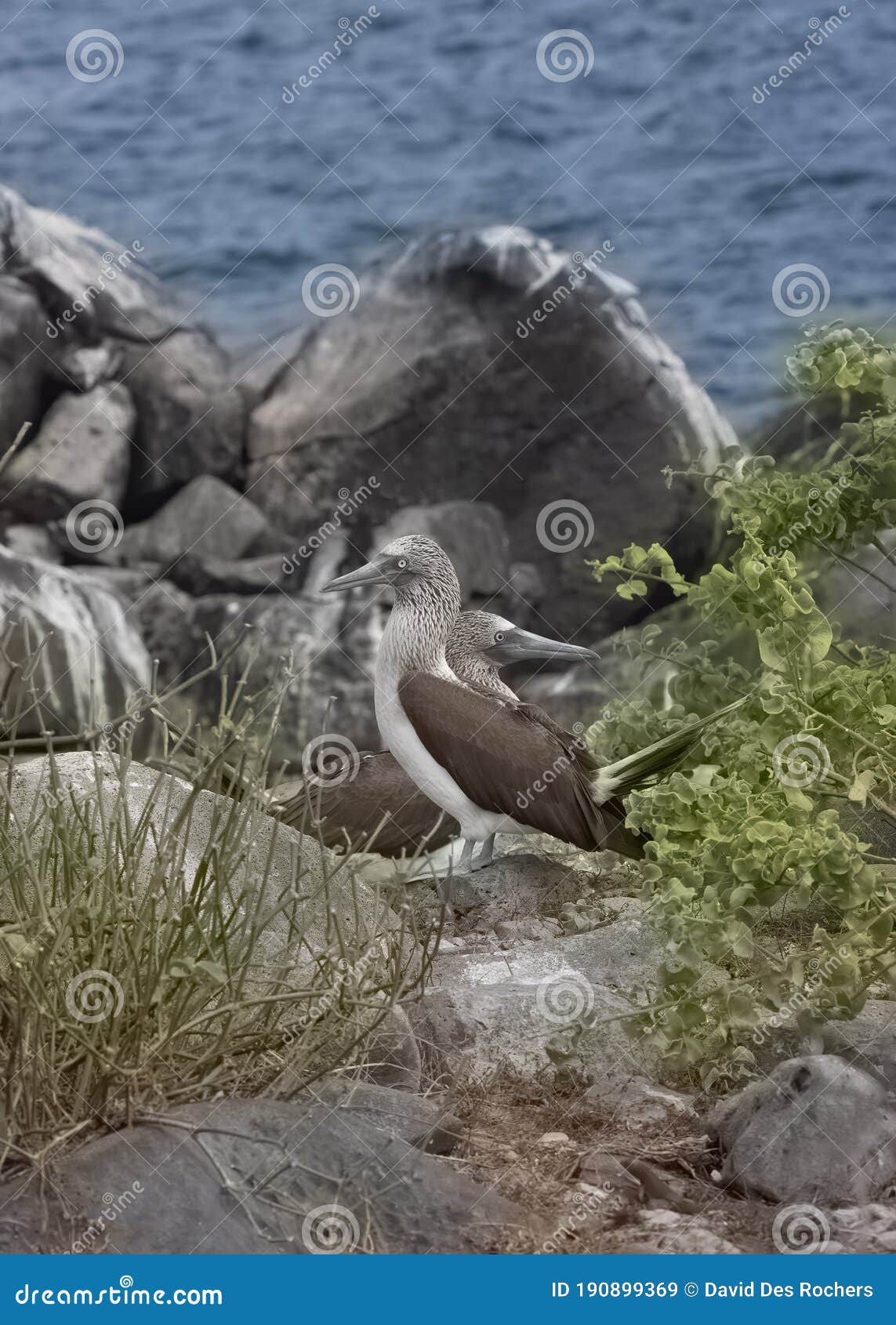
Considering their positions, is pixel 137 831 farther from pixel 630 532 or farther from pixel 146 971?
pixel 630 532

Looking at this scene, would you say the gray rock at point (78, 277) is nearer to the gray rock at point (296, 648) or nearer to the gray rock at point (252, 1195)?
the gray rock at point (296, 648)

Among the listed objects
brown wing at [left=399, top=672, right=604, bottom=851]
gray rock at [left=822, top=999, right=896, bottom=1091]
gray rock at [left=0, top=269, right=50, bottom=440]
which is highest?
gray rock at [left=822, top=999, right=896, bottom=1091]

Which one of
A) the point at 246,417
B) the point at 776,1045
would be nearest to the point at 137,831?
the point at 776,1045

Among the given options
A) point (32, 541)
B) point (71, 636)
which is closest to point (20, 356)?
point (32, 541)

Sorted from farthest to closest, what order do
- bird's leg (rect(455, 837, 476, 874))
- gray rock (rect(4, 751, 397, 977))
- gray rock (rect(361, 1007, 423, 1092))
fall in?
bird's leg (rect(455, 837, 476, 874)) < gray rock (rect(4, 751, 397, 977)) < gray rock (rect(361, 1007, 423, 1092))

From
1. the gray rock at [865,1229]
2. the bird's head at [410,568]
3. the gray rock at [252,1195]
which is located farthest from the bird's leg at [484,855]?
the gray rock at [865,1229]

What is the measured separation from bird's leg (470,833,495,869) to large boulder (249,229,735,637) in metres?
5.02

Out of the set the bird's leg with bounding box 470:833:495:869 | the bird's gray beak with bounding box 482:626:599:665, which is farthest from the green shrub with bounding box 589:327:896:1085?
the bird's leg with bounding box 470:833:495:869

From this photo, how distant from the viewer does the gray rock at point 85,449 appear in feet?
33.3

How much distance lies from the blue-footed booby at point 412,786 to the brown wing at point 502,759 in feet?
0.51

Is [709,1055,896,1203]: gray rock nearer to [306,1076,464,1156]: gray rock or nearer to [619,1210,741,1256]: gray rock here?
[619,1210,741,1256]: gray rock

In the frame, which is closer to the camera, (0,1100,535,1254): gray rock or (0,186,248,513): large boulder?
(0,1100,535,1254): gray rock

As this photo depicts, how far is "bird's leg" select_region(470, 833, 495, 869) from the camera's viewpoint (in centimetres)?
476

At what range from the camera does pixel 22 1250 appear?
266cm
